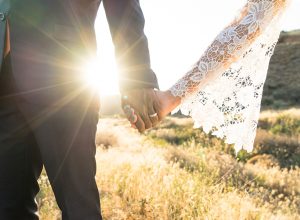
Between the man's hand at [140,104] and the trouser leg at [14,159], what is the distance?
2.07 ft

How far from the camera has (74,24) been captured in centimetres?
99

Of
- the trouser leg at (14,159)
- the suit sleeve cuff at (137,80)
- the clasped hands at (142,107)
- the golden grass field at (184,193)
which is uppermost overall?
the suit sleeve cuff at (137,80)

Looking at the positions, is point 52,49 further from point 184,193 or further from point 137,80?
point 184,193

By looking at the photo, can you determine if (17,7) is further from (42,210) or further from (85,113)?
(42,210)

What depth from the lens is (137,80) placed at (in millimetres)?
1142

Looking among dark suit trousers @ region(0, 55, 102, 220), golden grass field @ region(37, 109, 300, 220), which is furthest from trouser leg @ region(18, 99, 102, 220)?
golden grass field @ region(37, 109, 300, 220)

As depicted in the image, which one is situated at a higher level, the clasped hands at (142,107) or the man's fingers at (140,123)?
the clasped hands at (142,107)

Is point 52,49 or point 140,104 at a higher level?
point 52,49

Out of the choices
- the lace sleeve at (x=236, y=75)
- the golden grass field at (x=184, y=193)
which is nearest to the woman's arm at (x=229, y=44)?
the lace sleeve at (x=236, y=75)

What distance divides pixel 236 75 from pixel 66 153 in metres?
1.28

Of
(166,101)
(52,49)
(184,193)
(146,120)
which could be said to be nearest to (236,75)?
(166,101)

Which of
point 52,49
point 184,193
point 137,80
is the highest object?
point 52,49

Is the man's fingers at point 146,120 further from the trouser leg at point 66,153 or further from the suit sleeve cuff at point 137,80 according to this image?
the trouser leg at point 66,153

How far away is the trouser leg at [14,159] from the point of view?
3.63 feet
